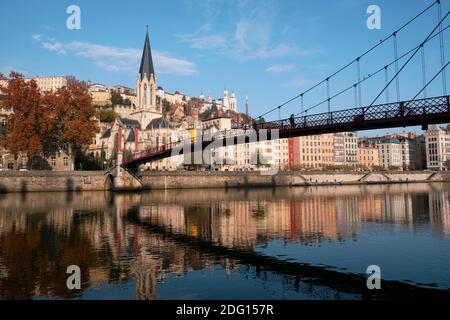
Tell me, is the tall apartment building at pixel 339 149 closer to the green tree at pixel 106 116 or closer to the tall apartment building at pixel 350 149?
the tall apartment building at pixel 350 149

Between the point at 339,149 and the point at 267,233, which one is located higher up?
the point at 339,149

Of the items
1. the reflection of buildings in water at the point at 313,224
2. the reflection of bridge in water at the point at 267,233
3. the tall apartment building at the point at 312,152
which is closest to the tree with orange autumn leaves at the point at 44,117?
the reflection of bridge in water at the point at 267,233

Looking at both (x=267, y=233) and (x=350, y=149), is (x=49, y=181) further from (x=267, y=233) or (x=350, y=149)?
(x=350, y=149)

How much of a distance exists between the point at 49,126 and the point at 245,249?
56446 millimetres

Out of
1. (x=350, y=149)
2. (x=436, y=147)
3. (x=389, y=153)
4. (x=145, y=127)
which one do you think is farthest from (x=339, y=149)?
(x=145, y=127)

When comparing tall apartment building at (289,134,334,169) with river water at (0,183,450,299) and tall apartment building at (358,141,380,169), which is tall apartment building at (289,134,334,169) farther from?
river water at (0,183,450,299)

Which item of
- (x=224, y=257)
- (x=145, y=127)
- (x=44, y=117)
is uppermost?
(x=145, y=127)

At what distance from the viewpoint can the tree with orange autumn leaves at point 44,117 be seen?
66.1 meters

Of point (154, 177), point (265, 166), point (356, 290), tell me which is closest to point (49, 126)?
point (154, 177)

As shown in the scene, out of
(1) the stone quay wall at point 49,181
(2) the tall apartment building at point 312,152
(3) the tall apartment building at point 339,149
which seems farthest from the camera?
(3) the tall apartment building at point 339,149

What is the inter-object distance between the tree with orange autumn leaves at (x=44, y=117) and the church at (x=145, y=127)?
133 ft

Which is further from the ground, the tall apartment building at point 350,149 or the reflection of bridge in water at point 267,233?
the tall apartment building at point 350,149

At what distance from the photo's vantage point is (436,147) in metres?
179

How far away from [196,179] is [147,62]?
168 ft
